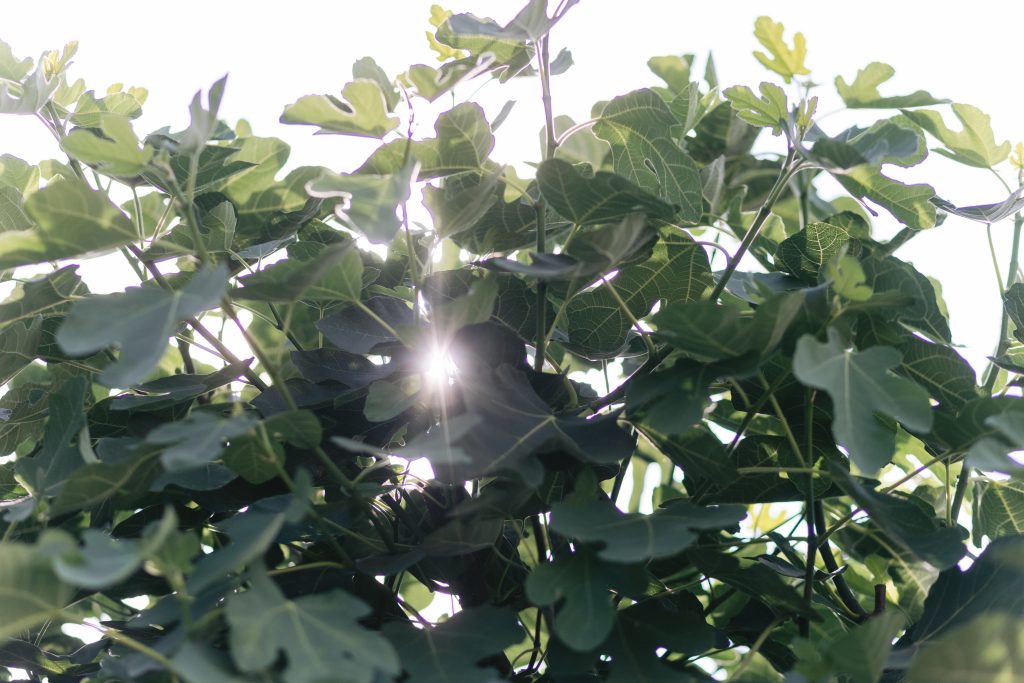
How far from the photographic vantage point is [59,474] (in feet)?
2.52

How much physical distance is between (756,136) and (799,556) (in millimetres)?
568

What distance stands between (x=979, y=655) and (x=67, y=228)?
65 cm

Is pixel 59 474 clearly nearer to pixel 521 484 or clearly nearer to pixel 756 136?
pixel 521 484

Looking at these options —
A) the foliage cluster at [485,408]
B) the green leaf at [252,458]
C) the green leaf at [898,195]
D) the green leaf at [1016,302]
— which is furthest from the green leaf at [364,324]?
the green leaf at [1016,302]

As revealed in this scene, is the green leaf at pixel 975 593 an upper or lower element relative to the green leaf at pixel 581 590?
lower

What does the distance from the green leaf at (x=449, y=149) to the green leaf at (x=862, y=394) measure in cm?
33

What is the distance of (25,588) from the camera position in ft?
1.91

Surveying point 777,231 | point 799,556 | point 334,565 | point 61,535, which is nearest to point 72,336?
point 61,535

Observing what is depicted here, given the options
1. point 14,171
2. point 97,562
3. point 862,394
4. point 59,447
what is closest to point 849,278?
point 862,394

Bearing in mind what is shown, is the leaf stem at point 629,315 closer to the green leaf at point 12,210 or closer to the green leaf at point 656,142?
the green leaf at point 656,142

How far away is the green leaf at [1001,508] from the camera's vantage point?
91cm

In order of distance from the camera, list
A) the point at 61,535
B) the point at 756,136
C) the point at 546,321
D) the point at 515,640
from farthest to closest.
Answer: the point at 756,136 → the point at 546,321 → the point at 515,640 → the point at 61,535

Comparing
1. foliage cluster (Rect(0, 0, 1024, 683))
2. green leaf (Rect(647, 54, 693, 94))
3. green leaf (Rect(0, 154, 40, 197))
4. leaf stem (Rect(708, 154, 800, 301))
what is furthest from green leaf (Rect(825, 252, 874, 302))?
green leaf (Rect(0, 154, 40, 197))

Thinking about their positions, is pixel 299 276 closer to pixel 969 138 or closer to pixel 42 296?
pixel 42 296
